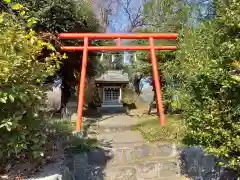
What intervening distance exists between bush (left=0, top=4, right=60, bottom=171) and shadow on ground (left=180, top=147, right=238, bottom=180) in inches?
103

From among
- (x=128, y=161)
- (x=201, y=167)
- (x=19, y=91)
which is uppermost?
(x=19, y=91)

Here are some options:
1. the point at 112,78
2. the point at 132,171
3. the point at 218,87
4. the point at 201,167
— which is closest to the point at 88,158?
the point at 132,171

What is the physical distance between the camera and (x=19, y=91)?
2936mm

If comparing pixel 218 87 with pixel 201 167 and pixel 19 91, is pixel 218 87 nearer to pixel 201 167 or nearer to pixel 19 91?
pixel 201 167

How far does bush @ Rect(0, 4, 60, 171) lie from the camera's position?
2.88 meters

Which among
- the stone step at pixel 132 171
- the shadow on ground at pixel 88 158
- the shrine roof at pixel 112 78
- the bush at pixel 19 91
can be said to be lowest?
the stone step at pixel 132 171

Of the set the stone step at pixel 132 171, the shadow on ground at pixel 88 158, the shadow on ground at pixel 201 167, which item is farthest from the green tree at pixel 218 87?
the shadow on ground at pixel 88 158

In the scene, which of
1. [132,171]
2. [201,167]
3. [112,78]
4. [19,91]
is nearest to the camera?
[19,91]

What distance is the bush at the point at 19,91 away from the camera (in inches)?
113

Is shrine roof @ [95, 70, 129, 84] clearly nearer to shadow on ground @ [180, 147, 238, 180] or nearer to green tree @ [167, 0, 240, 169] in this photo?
shadow on ground @ [180, 147, 238, 180]

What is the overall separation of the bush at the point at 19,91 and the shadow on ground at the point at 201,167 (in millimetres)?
2623

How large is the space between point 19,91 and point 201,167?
3.27m

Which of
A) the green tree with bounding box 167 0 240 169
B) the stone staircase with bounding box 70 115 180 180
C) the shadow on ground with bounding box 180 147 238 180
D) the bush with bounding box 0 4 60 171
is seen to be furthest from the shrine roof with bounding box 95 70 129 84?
the bush with bounding box 0 4 60 171

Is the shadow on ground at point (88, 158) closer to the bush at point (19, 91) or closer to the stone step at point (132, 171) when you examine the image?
the stone step at point (132, 171)
